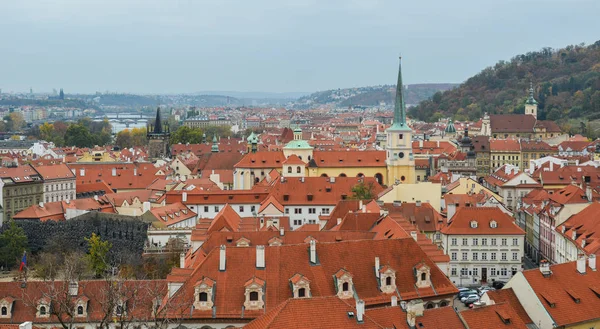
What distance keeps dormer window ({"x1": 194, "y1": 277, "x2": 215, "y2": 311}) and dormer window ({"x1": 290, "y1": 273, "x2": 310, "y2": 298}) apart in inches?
140

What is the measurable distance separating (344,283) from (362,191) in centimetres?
4182

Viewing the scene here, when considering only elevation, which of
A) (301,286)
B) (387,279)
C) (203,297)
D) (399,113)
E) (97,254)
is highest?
(399,113)

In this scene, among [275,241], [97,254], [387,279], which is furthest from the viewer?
[97,254]

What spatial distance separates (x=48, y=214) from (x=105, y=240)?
30.3 ft

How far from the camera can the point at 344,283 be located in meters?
40.0

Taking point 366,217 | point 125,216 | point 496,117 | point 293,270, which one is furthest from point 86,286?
point 496,117

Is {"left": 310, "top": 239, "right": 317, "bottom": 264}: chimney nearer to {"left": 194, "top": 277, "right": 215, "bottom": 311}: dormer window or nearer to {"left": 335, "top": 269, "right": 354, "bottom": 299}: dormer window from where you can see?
{"left": 335, "top": 269, "right": 354, "bottom": 299}: dormer window

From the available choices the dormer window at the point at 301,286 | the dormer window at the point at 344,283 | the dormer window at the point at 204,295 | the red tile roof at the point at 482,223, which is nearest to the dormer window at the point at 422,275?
the dormer window at the point at 344,283

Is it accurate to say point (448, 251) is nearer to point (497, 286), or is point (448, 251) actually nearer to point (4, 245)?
point (497, 286)

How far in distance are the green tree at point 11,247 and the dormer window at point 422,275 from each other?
39493mm

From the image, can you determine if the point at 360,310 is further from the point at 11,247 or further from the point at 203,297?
the point at 11,247

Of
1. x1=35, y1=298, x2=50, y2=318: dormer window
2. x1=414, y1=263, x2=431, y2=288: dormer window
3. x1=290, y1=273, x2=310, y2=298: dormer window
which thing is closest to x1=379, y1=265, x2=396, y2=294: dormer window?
x1=414, y1=263, x2=431, y2=288: dormer window

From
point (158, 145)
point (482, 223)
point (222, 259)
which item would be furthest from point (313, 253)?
point (158, 145)

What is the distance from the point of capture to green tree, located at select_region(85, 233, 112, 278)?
61256mm
